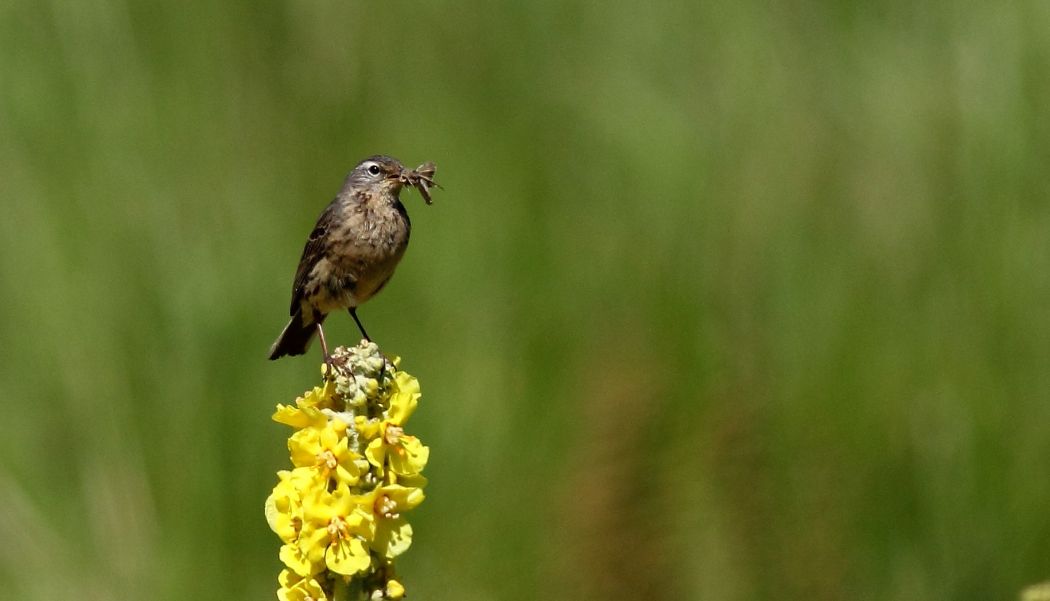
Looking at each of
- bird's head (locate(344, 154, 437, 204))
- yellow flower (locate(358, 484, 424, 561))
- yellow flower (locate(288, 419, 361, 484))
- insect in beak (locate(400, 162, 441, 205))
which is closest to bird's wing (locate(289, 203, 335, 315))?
bird's head (locate(344, 154, 437, 204))

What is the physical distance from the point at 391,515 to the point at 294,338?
85.2 inches

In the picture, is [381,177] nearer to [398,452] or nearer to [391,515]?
[398,452]

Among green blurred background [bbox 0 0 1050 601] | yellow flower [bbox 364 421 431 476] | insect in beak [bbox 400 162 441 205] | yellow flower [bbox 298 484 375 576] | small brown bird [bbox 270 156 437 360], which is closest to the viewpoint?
yellow flower [bbox 298 484 375 576]

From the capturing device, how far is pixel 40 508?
5.39m

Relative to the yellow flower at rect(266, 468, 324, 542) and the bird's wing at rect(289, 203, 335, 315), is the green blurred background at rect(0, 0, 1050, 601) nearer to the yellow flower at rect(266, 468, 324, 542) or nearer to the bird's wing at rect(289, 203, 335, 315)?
the bird's wing at rect(289, 203, 335, 315)

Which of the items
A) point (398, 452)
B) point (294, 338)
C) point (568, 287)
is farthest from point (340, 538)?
point (568, 287)

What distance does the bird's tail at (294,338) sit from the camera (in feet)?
14.0

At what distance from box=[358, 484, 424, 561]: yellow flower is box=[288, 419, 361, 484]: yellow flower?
0.18 ft

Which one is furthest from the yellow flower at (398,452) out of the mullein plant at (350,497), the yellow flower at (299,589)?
the yellow flower at (299,589)

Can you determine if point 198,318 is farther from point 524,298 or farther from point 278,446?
point 524,298

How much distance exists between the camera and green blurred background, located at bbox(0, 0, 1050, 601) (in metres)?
4.83

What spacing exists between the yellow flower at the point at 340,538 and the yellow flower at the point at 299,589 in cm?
3

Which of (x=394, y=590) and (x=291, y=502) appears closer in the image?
(x=394, y=590)

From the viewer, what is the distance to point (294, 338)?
4.35 m
